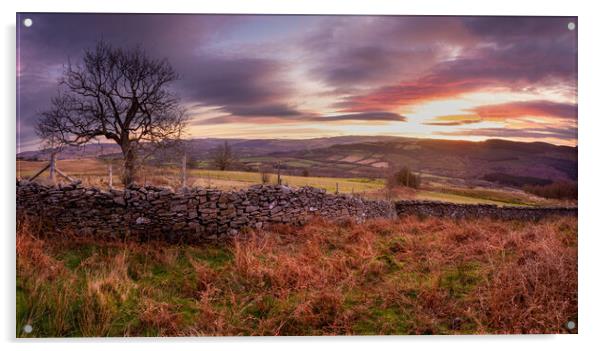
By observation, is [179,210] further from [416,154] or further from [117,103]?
[416,154]

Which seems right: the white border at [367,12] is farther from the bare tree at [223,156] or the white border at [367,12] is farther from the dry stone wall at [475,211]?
the bare tree at [223,156]

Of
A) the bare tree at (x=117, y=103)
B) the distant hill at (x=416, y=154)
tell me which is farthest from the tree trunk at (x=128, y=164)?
the distant hill at (x=416, y=154)

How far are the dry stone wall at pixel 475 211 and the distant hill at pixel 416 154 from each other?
0.49 metres

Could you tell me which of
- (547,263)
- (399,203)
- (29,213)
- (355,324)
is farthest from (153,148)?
(547,263)

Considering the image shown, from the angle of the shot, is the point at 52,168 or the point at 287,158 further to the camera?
the point at 287,158

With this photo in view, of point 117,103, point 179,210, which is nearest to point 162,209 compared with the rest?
point 179,210

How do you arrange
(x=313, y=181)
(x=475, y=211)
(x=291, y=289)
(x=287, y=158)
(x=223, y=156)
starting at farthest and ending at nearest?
(x=475, y=211) < (x=313, y=181) < (x=287, y=158) < (x=223, y=156) < (x=291, y=289)

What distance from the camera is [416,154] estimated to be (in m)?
5.84

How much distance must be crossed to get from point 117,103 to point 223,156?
1623 millimetres

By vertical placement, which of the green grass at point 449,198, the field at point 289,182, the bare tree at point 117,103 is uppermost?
the bare tree at point 117,103

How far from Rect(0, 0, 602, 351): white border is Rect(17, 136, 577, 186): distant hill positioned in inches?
19.9

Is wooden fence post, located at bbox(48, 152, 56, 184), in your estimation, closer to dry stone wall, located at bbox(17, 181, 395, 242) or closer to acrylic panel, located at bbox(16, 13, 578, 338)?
acrylic panel, located at bbox(16, 13, 578, 338)

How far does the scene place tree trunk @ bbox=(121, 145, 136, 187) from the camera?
18.5ft

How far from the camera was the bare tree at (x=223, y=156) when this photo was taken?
5723 millimetres
